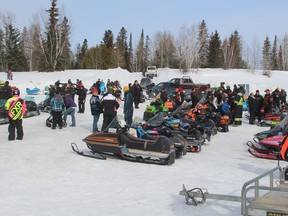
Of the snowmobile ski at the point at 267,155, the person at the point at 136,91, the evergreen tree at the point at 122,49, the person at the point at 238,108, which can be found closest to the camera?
the snowmobile ski at the point at 267,155

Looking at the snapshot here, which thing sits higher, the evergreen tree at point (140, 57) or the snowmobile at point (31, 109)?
the evergreen tree at point (140, 57)

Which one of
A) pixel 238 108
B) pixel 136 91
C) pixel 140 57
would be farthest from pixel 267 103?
pixel 140 57

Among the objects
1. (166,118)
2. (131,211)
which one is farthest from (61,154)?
(131,211)

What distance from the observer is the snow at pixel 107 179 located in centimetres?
580

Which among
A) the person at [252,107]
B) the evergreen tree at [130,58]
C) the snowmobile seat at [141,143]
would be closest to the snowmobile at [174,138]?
the snowmobile seat at [141,143]

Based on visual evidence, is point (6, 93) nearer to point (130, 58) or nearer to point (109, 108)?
point (109, 108)

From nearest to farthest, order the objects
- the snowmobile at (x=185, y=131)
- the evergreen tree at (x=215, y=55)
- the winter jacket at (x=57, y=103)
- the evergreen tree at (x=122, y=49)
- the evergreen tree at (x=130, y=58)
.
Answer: the snowmobile at (x=185, y=131) → the winter jacket at (x=57, y=103) → the evergreen tree at (x=215, y=55) → the evergreen tree at (x=122, y=49) → the evergreen tree at (x=130, y=58)

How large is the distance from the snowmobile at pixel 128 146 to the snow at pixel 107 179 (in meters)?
0.23

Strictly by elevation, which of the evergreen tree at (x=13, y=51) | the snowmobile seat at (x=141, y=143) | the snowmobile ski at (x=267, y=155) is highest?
the evergreen tree at (x=13, y=51)

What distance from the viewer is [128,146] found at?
9039 millimetres

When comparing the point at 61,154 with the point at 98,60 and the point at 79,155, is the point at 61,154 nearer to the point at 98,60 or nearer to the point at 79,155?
the point at 79,155

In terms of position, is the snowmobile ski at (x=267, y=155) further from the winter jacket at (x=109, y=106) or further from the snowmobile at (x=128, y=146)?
the winter jacket at (x=109, y=106)

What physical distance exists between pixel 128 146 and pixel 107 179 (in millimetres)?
1594

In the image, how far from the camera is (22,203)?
593cm
